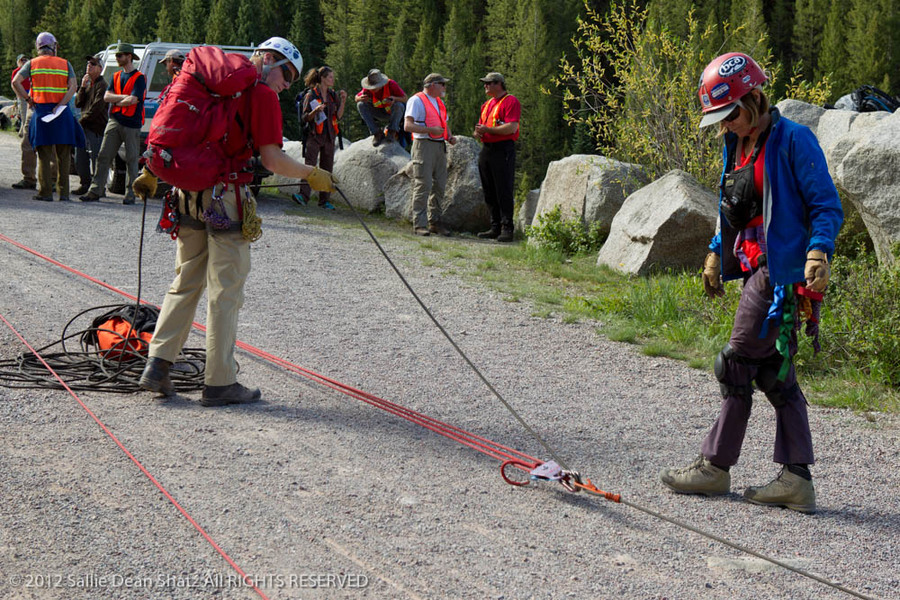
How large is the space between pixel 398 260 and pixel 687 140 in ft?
11.7

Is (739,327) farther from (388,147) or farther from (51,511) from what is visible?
(388,147)

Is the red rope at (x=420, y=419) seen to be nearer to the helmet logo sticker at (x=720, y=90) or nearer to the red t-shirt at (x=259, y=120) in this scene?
the red t-shirt at (x=259, y=120)

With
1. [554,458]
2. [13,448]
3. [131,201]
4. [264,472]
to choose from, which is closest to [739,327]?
[554,458]

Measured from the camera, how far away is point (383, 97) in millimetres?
15234

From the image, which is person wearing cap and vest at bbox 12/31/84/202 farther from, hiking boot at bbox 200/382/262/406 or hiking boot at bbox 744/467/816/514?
hiking boot at bbox 744/467/816/514

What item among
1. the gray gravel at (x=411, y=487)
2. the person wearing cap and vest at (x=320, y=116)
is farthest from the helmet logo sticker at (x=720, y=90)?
the person wearing cap and vest at (x=320, y=116)

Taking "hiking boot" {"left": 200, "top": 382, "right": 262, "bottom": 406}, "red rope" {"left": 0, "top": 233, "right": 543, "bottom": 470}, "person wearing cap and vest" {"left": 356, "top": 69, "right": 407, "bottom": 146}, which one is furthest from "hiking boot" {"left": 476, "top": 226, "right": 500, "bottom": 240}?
"hiking boot" {"left": 200, "top": 382, "right": 262, "bottom": 406}

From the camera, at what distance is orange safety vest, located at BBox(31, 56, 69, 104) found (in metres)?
12.1

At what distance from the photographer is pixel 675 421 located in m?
5.31

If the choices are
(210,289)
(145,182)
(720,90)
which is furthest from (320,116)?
(720,90)

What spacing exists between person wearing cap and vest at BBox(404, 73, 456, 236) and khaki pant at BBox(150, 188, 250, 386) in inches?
284

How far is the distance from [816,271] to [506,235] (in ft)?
28.8

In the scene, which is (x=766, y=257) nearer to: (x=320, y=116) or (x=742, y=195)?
(x=742, y=195)

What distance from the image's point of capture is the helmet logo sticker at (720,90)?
3.99 m
